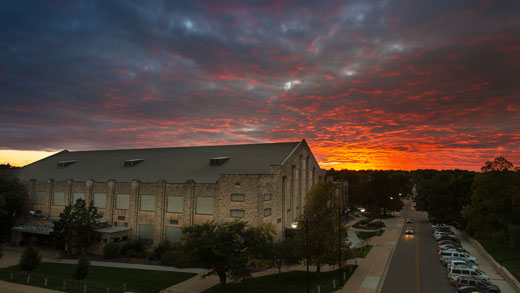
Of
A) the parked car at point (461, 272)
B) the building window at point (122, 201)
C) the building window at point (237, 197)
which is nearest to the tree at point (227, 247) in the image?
the building window at point (237, 197)

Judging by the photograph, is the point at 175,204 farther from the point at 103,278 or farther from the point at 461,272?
the point at 461,272

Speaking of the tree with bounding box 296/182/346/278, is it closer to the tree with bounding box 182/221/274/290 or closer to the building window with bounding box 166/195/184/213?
the tree with bounding box 182/221/274/290

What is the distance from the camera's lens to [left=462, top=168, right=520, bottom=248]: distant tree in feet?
156

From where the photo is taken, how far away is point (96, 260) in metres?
44.8

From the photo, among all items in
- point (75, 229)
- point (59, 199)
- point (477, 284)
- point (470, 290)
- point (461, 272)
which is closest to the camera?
point (470, 290)

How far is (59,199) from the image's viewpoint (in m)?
58.4

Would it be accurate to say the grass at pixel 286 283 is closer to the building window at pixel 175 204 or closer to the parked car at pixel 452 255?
the parked car at pixel 452 255

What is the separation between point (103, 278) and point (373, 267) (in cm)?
2994

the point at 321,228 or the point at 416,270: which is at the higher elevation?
the point at 321,228

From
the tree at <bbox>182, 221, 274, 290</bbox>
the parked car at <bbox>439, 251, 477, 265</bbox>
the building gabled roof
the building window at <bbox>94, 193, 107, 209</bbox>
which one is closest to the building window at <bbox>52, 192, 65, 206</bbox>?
the building gabled roof

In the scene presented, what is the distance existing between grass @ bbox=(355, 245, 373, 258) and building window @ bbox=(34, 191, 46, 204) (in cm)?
5509

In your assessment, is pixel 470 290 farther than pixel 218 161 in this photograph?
No

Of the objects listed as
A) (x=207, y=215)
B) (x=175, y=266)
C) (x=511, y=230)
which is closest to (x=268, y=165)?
(x=207, y=215)

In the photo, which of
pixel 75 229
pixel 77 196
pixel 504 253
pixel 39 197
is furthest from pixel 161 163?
pixel 504 253
